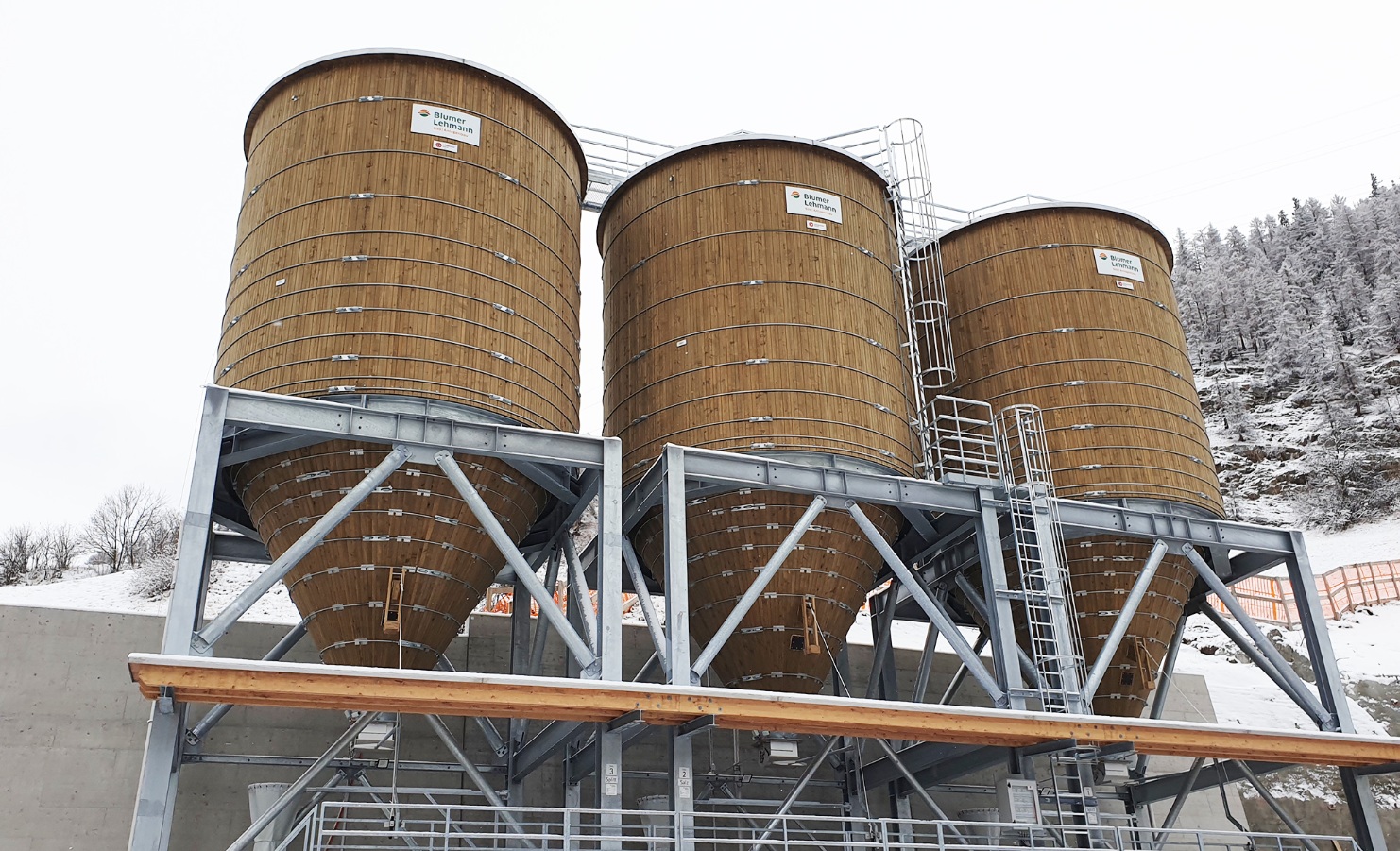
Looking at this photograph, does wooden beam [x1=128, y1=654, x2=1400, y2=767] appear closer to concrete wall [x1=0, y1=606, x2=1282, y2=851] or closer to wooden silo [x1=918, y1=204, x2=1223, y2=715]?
wooden silo [x1=918, y1=204, x2=1223, y2=715]

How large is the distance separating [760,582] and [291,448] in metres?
6.68

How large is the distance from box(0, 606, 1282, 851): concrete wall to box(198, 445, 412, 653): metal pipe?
6328mm

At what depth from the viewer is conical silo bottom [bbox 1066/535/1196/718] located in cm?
1844

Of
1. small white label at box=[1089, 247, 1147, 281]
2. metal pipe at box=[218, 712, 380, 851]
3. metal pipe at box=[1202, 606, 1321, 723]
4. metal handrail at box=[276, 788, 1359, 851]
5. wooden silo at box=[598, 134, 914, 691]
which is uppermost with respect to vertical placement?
small white label at box=[1089, 247, 1147, 281]

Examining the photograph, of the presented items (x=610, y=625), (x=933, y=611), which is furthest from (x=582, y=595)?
(x=933, y=611)

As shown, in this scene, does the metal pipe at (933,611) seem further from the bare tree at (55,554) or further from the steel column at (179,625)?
the bare tree at (55,554)

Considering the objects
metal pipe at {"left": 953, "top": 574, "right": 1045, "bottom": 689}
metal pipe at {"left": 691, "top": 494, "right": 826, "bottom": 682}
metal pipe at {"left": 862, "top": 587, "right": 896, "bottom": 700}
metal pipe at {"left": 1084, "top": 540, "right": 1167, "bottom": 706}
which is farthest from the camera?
metal pipe at {"left": 862, "top": 587, "right": 896, "bottom": 700}

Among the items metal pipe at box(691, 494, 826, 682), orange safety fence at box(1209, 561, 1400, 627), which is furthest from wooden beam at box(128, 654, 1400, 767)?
orange safety fence at box(1209, 561, 1400, 627)

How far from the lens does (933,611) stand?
16375 millimetres

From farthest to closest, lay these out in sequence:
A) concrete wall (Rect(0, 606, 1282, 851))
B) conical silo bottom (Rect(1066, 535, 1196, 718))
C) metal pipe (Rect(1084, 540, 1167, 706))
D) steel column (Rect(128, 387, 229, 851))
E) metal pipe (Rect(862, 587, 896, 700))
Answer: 1. metal pipe (Rect(862, 587, 896, 700))
2. conical silo bottom (Rect(1066, 535, 1196, 718))
3. concrete wall (Rect(0, 606, 1282, 851))
4. metal pipe (Rect(1084, 540, 1167, 706))
5. steel column (Rect(128, 387, 229, 851))

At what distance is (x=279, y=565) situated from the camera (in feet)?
43.3

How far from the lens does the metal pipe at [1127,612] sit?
16.6m

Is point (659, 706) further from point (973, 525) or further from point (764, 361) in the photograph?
point (973, 525)

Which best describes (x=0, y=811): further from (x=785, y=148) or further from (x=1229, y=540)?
(x=1229, y=540)
